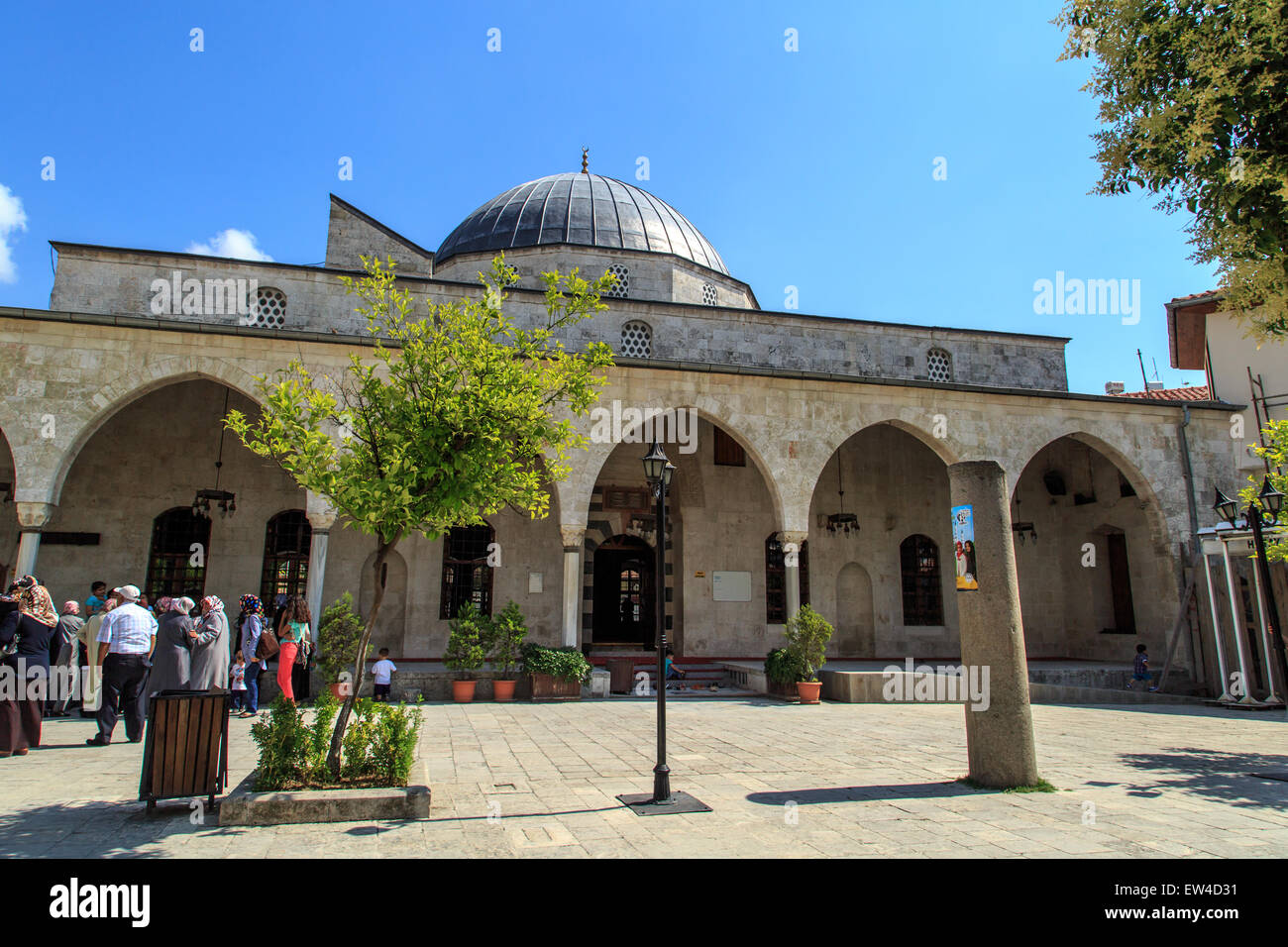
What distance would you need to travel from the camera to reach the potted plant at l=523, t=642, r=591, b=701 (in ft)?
39.1

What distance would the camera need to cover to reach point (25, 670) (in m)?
6.89

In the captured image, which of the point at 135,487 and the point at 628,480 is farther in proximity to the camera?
the point at 628,480

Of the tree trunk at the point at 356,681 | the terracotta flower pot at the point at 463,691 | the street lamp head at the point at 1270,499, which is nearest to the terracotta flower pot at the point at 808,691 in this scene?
the terracotta flower pot at the point at 463,691

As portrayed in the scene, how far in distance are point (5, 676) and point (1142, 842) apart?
28.9 feet

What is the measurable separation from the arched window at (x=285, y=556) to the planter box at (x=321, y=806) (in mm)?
11340

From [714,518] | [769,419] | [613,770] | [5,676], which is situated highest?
[769,419]

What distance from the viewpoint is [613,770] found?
6.58 m

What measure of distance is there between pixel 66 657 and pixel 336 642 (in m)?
3.11

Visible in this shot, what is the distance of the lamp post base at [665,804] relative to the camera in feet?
16.7

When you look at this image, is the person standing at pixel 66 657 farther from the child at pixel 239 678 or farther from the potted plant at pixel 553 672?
the potted plant at pixel 553 672

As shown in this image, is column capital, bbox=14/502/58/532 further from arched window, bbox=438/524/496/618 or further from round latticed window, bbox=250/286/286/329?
arched window, bbox=438/524/496/618

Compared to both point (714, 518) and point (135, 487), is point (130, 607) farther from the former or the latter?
point (714, 518)

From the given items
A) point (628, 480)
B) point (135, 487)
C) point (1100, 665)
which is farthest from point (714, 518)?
point (135, 487)
